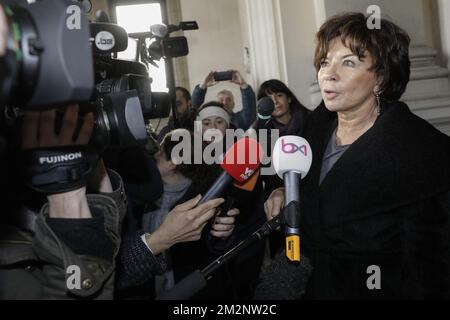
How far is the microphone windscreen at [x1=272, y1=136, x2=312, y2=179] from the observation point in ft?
3.49

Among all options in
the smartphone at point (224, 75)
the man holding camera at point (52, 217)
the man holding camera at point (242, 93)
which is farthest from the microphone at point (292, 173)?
the smartphone at point (224, 75)

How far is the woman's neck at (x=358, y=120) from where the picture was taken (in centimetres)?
124

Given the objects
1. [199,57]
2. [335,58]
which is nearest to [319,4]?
[335,58]

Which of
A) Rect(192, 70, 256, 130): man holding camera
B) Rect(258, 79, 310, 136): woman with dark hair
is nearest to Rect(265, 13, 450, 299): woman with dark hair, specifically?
Rect(258, 79, 310, 136): woman with dark hair

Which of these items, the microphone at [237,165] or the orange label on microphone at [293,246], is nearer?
the orange label on microphone at [293,246]

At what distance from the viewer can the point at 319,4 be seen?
2189mm

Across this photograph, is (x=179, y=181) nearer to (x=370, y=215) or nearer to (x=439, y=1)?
(x=370, y=215)

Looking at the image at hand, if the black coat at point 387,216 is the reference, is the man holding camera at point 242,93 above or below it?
above

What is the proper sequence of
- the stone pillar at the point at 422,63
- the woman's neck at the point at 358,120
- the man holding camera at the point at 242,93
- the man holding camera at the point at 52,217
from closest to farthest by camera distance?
1. the man holding camera at the point at 52,217
2. the woman's neck at the point at 358,120
3. the stone pillar at the point at 422,63
4. the man holding camera at the point at 242,93

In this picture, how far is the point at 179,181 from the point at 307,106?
1.11 metres

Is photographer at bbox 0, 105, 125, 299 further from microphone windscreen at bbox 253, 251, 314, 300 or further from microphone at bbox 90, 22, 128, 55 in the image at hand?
microphone windscreen at bbox 253, 251, 314, 300

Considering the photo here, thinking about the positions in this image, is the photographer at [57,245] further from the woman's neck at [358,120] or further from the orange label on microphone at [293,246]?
the woman's neck at [358,120]

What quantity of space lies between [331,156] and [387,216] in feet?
0.85

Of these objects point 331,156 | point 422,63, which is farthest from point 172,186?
point 422,63
